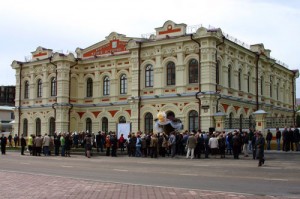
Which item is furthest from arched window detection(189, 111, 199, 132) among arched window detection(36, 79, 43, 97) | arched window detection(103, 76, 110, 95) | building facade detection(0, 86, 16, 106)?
building facade detection(0, 86, 16, 106)

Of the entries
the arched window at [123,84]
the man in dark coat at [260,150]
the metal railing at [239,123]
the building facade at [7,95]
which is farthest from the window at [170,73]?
the building facade at [7,95]

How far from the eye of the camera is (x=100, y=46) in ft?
141

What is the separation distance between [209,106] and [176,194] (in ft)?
76.5

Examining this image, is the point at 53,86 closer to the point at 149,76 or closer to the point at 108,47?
the point at 108,47

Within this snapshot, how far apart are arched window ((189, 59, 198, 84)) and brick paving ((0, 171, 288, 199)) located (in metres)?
23.2

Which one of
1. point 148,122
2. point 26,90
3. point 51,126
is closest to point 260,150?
point 148,122

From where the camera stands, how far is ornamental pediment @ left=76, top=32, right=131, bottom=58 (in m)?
41.3

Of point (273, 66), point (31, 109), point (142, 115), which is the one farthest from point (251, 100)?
point (31, 109)

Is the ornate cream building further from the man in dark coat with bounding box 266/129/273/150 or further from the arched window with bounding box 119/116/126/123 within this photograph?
the man in dark coat with bounding box 266/129/273/150

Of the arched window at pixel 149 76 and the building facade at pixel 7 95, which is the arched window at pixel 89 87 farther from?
the building facade at pixel 7 95

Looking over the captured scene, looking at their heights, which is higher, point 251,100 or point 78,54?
point 78,54

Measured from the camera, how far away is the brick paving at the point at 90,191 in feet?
32.2

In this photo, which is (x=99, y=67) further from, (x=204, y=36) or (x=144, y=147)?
(x=144, y=147)

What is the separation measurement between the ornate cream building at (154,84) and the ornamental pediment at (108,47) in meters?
0.06
